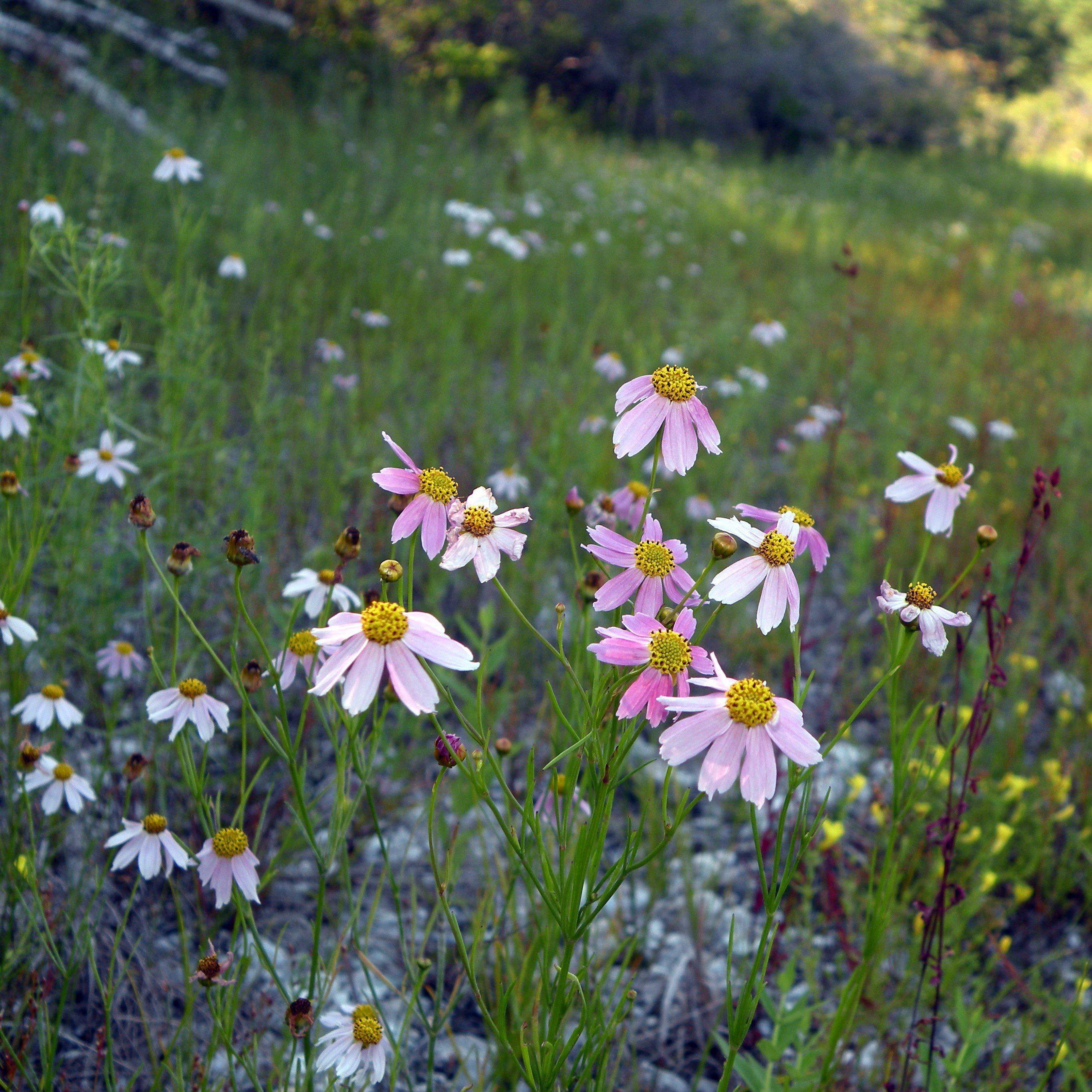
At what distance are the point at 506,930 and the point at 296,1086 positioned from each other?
0.72 meters

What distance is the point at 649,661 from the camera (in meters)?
0.78

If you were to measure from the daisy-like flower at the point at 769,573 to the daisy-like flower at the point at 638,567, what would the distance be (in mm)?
57

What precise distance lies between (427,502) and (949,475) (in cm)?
82

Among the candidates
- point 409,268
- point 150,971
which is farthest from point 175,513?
point 409,268

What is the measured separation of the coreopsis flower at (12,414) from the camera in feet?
5.03

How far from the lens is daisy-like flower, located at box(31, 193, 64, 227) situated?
2.12 meters

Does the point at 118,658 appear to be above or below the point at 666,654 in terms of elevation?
below

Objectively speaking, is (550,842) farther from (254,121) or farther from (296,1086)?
(254,121)

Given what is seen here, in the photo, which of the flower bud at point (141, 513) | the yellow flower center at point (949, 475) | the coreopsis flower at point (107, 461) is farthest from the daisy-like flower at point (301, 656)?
the yellow flower center at point (949, 475)

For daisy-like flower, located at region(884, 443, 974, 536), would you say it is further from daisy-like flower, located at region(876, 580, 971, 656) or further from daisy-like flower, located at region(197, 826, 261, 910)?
daisy-like flower, located at region(197, 826, 261, 910)

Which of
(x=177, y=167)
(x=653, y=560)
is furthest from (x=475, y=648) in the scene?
(x=177, y=167)

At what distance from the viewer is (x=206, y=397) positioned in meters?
2.59

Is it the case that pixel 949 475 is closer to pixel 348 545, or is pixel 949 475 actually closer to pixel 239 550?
pixel 348 545

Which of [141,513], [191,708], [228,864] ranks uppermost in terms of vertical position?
[141,513]
